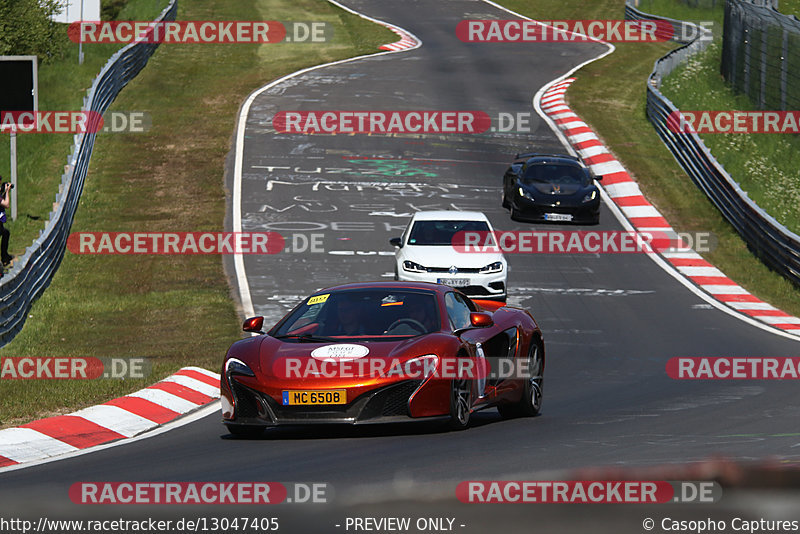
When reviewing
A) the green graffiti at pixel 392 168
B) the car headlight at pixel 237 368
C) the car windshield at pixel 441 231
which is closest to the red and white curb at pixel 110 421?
the car headlight at pixel 237 368

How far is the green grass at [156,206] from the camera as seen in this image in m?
17.9

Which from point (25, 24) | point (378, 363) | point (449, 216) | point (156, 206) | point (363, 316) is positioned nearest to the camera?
point (378, 363)

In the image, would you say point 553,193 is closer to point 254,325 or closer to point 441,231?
point 441,231

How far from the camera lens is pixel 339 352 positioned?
412 inches

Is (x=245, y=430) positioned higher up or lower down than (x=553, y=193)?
higher up

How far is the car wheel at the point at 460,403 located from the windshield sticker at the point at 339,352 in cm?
78

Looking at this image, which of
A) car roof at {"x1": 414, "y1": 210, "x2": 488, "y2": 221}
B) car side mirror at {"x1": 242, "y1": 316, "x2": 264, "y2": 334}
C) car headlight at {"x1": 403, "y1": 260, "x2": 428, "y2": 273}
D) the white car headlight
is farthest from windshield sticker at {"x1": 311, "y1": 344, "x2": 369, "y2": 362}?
the white car headlight

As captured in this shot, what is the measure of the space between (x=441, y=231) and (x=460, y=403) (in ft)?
39.9

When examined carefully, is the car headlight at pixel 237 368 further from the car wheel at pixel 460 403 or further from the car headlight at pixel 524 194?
the car headlight at pixel 524 194

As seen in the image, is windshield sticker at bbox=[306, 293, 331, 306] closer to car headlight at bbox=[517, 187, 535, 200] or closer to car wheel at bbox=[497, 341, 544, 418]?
car wheel at bbox=[497, 341, 544, 418]

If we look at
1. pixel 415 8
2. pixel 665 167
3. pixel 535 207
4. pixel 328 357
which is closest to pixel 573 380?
pixel 328 357

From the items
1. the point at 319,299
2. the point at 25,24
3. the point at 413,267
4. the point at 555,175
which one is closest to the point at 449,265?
the point at 413,267

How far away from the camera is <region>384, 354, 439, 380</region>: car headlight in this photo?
403 inches

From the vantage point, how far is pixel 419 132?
39562mm
